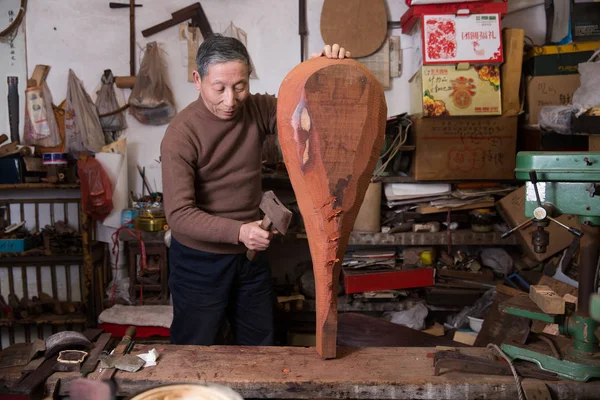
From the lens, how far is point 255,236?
154 centimetres

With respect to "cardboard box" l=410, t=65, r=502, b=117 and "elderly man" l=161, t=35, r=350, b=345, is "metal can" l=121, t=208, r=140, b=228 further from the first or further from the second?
"cardboard box" l=410, t=65, r=502, b=117

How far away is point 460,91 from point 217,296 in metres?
2.04

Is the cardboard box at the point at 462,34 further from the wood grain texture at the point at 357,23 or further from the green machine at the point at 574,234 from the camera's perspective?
the green machine at the point at 574,234

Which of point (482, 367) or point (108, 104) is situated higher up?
point (108, 104)

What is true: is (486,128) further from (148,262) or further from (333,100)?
(148,262)

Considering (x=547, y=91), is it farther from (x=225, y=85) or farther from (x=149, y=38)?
(x=149, y=38)

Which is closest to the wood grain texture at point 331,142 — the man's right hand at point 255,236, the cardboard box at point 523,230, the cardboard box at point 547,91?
the man's right hand at point 255,236

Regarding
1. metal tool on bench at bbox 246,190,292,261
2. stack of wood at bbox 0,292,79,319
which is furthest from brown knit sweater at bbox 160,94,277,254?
stack of wood at bbox 0,292,79,319

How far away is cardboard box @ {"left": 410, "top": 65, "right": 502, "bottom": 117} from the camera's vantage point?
9.91 ft

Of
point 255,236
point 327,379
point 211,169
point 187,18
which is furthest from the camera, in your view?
point 187,18

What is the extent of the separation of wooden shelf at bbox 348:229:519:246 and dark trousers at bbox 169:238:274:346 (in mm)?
1274

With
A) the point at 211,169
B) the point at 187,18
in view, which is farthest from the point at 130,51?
the point at 211,169

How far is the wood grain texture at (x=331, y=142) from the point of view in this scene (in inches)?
45.4

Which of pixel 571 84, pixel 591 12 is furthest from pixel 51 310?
pixel 591 12
